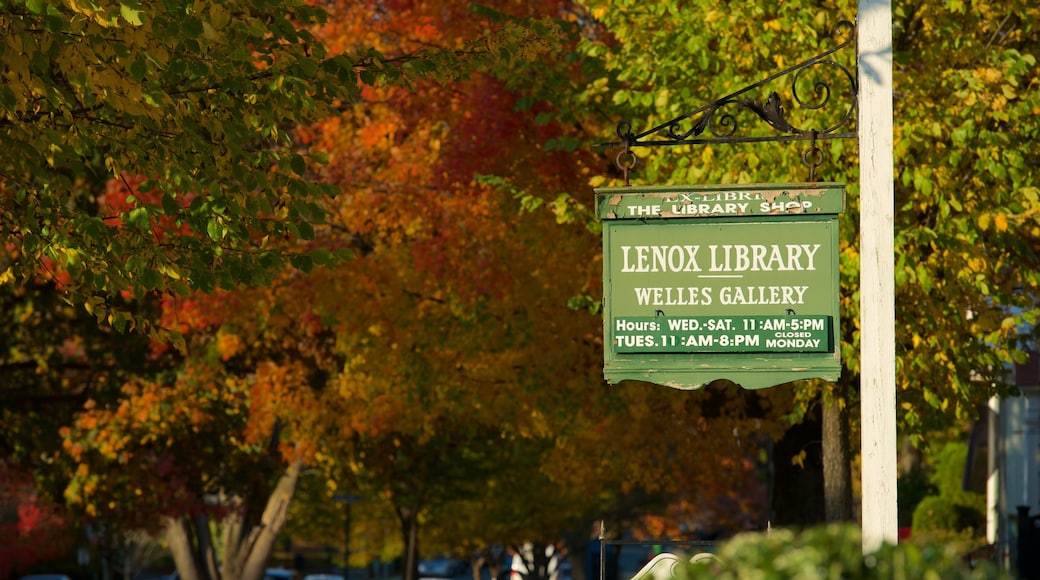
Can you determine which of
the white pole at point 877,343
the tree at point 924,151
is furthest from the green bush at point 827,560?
the tree at point 924,151

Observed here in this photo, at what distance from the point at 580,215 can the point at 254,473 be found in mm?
15009

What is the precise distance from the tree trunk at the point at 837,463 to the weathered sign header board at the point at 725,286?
19.9ft

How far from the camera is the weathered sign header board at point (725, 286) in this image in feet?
32.6

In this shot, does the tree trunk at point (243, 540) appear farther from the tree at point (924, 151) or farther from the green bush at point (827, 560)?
the green bush at point (827, 560)

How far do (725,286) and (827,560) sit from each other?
482cm

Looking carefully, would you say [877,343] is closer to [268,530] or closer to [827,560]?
[827,560]

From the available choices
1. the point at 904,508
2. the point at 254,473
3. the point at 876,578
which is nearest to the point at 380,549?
the point at 904,508

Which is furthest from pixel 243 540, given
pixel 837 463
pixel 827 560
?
pixel 827 560

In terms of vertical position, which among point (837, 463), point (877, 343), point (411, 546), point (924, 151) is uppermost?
point (924, 151)

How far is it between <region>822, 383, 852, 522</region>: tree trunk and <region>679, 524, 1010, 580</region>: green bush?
1043 centimetres

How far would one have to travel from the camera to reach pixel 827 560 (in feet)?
17.5

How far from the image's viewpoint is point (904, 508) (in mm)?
41344

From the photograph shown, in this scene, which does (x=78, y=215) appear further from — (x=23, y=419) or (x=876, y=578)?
(x=23, y=419)

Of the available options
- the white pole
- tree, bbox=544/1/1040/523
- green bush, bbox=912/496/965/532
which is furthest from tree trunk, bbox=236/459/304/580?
the white pole
